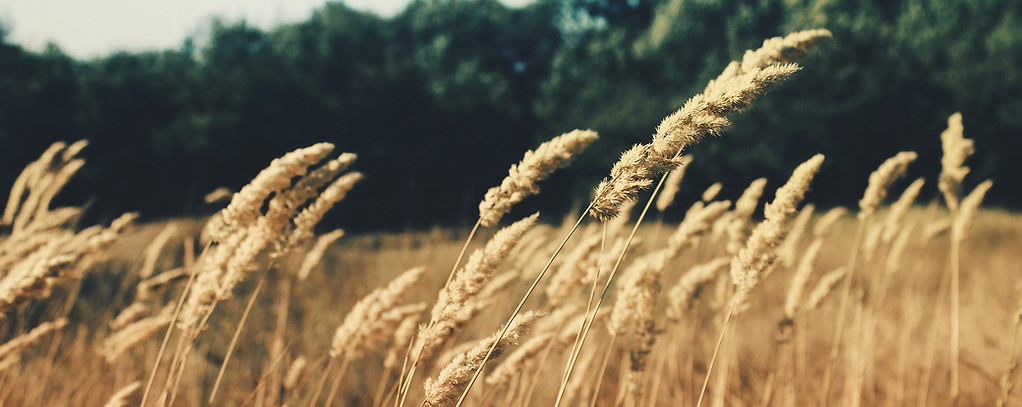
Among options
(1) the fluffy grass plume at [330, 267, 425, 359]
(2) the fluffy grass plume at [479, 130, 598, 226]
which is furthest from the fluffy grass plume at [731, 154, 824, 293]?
(1) the fluffy grass plume at [330, 267, 425, 359]

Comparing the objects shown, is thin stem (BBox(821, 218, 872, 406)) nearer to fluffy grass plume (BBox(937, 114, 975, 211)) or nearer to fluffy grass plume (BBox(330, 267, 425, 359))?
fluffy grass plume (BBox(937, 114, 975, 211))

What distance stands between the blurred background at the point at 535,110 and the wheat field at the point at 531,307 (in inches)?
365

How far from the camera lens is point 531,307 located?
2906 millimetres

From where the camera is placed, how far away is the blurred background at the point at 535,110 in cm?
1456

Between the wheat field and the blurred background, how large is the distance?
365 inches

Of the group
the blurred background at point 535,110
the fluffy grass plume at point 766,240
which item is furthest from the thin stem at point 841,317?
the blurred background at point 535,110

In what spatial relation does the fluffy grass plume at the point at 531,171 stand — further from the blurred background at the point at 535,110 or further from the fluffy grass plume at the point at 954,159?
the blurred background at the point at 535,110

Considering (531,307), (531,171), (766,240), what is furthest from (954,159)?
(531,307)

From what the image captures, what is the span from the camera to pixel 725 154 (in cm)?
1645

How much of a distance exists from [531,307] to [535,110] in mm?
17811

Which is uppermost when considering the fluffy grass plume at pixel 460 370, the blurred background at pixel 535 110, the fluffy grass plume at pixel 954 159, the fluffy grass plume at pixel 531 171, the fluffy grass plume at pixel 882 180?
the blurred background at pixel 535 110

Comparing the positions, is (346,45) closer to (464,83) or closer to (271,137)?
(464,83)

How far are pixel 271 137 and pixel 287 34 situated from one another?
38.9ft

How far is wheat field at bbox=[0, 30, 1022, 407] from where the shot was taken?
1.08 meters
